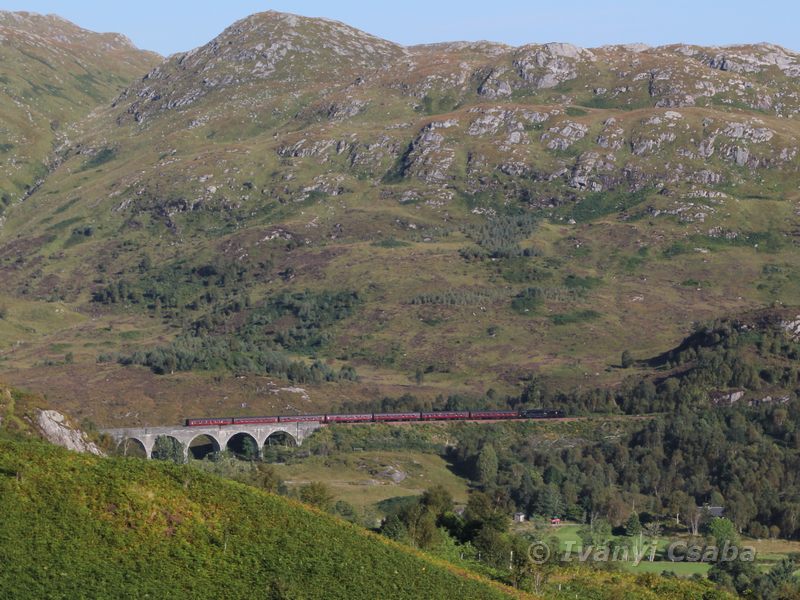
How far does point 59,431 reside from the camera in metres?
122

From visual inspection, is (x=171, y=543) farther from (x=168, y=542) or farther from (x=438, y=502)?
(x=438, y=502)

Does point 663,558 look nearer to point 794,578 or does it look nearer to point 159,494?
point 794,578

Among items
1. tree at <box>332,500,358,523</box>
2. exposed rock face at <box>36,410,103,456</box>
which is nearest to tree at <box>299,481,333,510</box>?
tree at <box>332,500,358,523</box>

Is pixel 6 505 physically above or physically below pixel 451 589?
above

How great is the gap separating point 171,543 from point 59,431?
6648cm

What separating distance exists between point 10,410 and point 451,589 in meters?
65.8

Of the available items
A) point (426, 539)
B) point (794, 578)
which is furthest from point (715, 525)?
point (426, 539)

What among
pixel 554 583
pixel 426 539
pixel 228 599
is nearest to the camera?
pixel 228 599

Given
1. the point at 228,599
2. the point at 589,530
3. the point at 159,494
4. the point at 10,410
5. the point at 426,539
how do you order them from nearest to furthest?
the point at 228,599, the point at 159,494, the point at 426,539, the point at 10,410, the point at 589,530

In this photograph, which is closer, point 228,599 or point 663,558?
point 228,599

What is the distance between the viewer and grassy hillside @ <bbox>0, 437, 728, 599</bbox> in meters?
54.5

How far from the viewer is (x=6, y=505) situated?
5756 cm

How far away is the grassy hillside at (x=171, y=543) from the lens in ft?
179

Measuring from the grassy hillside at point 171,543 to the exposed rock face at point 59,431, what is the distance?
5298 centimetres
